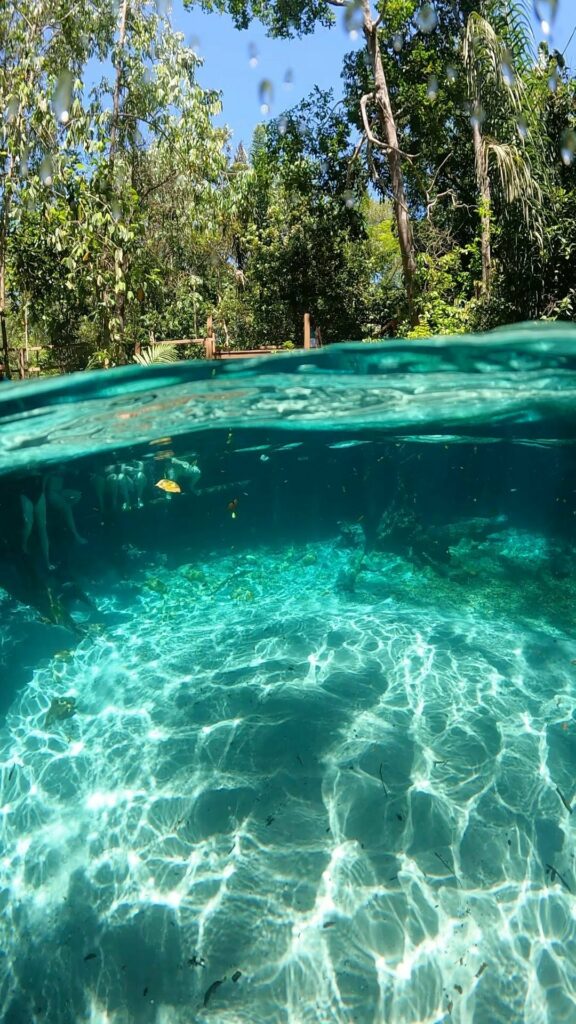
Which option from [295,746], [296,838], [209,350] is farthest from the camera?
[209,350]

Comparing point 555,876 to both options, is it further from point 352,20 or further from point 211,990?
point 352,20

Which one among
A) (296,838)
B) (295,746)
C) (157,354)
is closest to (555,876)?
(296,838)

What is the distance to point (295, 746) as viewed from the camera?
773 centimetres

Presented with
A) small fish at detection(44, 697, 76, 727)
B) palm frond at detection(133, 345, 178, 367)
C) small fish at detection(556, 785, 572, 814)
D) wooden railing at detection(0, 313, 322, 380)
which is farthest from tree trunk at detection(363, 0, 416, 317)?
small fish at detection(556, 785, 572, 814)

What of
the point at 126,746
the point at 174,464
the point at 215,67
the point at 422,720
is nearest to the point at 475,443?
the point at 174,464

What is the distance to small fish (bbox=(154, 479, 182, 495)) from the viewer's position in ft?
72.6

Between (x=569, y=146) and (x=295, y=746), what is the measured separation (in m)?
14.8

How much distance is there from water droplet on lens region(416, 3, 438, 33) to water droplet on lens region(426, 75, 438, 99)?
140cm

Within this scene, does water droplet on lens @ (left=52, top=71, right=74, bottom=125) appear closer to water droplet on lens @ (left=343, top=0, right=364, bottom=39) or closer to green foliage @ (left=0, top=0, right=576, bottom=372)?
green foliage @ (left=0, top=0, right=576, bottom=372)

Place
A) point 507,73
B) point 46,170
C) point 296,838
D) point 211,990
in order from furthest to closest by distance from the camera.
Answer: point 46,170
point 507,73
point 296,838
point 211,990

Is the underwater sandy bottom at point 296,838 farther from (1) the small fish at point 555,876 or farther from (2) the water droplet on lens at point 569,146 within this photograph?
(2) the water droplet on lens at point 569,146

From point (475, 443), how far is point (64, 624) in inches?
546

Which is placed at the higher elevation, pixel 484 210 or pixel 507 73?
pixel 507 73

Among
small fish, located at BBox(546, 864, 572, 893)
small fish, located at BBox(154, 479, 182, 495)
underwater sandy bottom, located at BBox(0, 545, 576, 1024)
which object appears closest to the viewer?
underwater sandy bottom, located at BBox(0, 545, 576, 1024)
